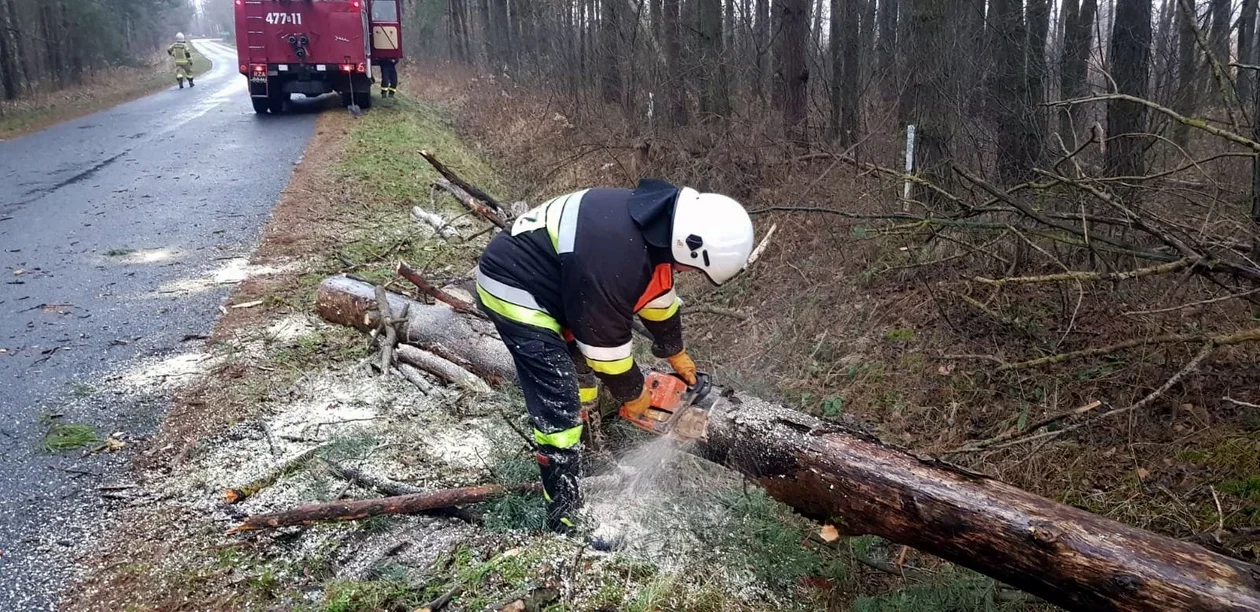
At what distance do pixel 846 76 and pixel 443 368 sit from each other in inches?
227

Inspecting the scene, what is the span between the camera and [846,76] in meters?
8.37

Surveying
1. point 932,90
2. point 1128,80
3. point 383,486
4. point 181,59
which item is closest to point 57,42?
point 181,59

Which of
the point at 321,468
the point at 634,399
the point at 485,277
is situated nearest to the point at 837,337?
the point at 634,399

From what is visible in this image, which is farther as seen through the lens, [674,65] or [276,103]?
[276,103]

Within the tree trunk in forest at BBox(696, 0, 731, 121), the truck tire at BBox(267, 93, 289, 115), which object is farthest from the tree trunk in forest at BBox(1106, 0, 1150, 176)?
the truck tire at BBox(267, 93, 289, 115)

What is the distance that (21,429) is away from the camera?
407 centimetres

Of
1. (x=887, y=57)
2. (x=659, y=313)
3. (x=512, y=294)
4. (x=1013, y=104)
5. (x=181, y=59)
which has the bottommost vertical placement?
(x=659, y=313)

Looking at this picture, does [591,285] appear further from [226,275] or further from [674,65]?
[674,65]

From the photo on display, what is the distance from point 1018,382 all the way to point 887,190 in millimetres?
2545

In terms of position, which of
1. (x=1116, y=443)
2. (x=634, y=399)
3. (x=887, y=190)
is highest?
(x=887, y=190)

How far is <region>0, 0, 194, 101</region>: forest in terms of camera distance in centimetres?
2225

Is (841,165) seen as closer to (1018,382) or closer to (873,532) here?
(1018,382)

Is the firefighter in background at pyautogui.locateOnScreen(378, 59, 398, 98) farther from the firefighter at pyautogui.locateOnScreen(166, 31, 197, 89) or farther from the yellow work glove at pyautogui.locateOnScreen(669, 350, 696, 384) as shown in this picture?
the yellow work glove at pyautogui.locateOnScreen(669, 350, 696, 384)

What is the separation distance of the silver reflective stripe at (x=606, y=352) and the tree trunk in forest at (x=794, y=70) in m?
5.36
